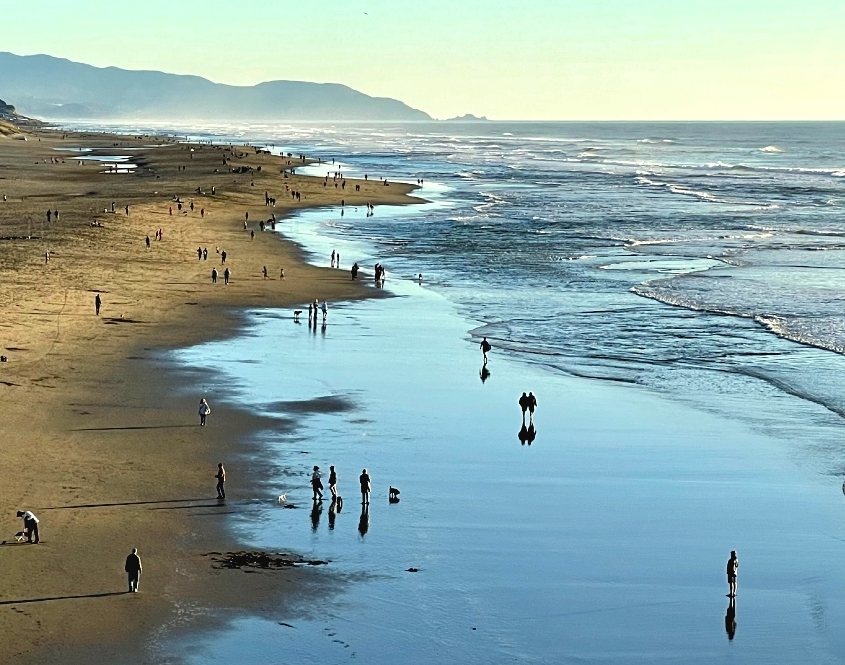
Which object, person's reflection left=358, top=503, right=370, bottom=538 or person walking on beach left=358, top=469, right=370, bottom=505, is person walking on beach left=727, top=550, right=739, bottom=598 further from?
person walking on beach left=358, top=469, right=370, bottom=505

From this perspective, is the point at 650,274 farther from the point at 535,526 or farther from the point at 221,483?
the point at 221,483

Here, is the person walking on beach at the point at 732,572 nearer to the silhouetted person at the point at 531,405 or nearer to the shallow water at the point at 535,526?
the shallow water at the point at 535,526

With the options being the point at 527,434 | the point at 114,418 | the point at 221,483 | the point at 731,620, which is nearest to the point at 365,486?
the point at 221,483

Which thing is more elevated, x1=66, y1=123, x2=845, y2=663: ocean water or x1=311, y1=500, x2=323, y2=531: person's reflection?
x1=66, y1=123, x2=845, y2=663: ocean water

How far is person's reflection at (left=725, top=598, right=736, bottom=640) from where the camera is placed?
17.4 metres

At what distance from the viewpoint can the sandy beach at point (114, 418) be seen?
17938mm

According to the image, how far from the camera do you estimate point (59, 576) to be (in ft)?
61.2

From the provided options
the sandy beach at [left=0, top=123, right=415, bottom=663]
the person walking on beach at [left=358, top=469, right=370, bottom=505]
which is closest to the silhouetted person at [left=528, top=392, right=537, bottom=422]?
the sandy beach at [left=0, top=123, right=415, bottom=663]

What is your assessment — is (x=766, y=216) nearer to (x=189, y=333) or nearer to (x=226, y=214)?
(x=226, y=214)

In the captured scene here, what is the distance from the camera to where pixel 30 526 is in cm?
1981

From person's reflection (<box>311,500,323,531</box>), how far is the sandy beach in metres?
1.75

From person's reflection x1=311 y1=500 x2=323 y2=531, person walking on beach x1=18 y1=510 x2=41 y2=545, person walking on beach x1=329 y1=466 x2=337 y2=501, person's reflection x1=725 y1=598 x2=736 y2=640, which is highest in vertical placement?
person walking on beach x1=329 y1=466 x2=337 y2=501

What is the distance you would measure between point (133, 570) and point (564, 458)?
11217 mm

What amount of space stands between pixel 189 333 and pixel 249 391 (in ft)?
27.7
